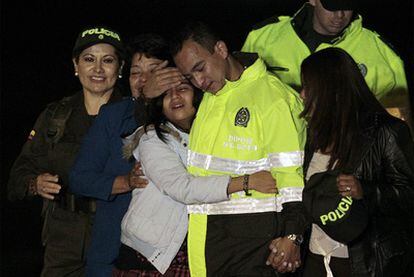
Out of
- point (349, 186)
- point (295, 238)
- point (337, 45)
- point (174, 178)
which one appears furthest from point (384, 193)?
point (337, 45)

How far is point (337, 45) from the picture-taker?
16.5 ft

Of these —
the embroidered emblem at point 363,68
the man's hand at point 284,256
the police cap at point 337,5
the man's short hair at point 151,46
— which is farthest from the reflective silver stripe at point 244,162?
the police cap at point 337,5

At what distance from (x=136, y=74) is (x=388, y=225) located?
1524 mm

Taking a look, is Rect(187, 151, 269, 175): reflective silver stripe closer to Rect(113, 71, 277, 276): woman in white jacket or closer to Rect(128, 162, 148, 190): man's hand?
Rect(113, 71, 277, 276): woman in white jacket

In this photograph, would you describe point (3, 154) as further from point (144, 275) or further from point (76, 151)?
point (144, 275)

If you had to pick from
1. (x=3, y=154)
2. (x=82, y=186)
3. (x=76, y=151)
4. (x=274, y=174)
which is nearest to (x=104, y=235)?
(x=82, y=186)

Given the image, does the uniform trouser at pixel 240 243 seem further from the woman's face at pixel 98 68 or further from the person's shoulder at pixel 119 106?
the woman's face at pixel 98 68

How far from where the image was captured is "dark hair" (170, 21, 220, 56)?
427 cm

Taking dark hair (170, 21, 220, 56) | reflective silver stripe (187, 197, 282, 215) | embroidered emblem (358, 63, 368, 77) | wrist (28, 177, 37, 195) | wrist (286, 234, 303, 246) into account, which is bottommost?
wrist (28, 177, 37, 195)

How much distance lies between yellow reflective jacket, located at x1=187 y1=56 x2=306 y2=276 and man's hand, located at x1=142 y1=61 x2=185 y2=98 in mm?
256

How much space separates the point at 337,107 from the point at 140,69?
1.16 m

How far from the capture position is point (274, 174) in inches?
157

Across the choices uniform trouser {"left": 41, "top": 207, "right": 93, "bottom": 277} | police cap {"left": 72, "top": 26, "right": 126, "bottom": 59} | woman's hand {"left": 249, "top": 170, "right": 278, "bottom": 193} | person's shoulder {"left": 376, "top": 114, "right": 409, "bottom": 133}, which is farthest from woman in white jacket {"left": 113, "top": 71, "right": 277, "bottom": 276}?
police cap {"left": 72, "top": 26, "right": 126, "bottom": 59}

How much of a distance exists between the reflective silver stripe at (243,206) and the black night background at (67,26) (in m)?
9.30
